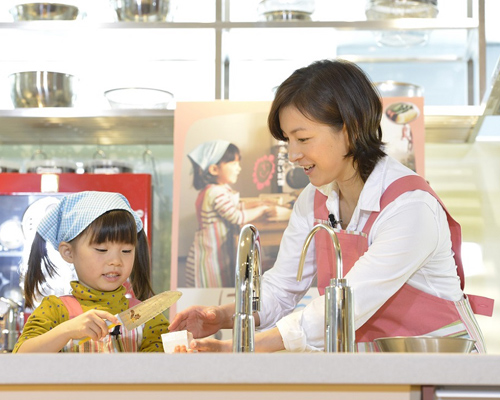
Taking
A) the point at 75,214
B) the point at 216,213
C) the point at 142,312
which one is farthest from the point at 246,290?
the point at 216,213

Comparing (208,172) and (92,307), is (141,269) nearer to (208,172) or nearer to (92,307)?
(92,307)

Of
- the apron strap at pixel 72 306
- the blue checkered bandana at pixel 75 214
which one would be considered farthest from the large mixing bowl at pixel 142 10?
the apron strap at pixel 72 306

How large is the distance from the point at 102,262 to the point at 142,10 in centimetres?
145

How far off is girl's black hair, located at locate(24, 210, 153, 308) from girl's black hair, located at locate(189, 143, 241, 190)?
2.80ft

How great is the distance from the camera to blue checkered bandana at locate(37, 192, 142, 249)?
1.81 metres

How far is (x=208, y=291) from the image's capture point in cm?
272

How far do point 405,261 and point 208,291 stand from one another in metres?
1.23

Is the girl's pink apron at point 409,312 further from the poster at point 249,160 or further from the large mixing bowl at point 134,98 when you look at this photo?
the large mixing bowl at point 134,98

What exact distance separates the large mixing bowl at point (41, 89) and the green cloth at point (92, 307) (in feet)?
4.38

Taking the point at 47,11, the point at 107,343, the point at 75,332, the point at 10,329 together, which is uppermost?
the point at 47,11

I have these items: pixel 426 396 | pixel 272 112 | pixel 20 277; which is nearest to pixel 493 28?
pixel 272 112

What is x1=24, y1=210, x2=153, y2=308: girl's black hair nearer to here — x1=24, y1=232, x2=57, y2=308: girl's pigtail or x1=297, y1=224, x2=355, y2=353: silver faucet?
x1=24, y1=232, x2=57, y2=308: girl's pigtail

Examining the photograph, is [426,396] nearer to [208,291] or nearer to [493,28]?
[208,291]

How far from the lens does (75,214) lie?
183 cm
